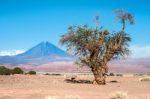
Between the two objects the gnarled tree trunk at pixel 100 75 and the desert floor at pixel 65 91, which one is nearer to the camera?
the desert floor at pixel 65 91

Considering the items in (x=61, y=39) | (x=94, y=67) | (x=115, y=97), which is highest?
(x=61, y=39)

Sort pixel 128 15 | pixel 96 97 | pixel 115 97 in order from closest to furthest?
pixel 115 97 < pixel 96 97 < pixel 128 15

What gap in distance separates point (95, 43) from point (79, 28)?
299 centimetres

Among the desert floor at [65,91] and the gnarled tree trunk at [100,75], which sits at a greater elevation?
the gnarled tree trunk at [100,75]

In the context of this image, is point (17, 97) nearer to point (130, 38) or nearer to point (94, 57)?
point (94, 57)

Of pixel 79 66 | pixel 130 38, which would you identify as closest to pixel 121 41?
pixel 130 38

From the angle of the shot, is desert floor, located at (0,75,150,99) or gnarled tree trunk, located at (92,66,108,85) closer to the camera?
desert floor, located at (0,75,150,99)

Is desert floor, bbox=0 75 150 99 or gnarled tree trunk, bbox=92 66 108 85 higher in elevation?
gnarled tree trunk, bbox=92 66 108 85

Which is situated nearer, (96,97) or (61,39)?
(96,97)

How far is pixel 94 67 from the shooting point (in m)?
57.1

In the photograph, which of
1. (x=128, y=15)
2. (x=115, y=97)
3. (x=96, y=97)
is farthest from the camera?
(x=128, y=15)

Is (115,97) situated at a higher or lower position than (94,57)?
lower

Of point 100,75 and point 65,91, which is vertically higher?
point 100,75

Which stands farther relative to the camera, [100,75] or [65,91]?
[100,75]
